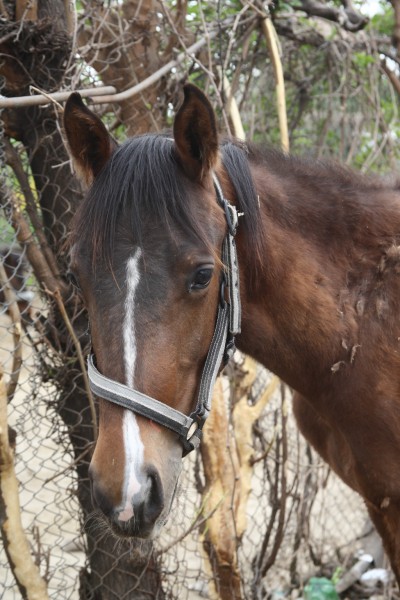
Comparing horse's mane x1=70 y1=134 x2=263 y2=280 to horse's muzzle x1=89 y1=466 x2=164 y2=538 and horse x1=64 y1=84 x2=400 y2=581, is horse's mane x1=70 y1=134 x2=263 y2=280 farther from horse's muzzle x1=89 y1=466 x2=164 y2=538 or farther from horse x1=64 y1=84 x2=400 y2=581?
horse's muzzle x1=89 y1=466 x2=164 y2=538

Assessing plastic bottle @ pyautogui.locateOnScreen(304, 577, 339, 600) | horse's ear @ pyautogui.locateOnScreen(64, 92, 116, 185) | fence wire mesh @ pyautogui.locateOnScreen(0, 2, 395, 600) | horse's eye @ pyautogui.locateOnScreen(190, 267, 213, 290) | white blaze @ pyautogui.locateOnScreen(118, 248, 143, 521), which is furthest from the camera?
plastic bottle @ pyautogui.locateOnScreen(304, 577, 339, 600)

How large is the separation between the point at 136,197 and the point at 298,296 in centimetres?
70

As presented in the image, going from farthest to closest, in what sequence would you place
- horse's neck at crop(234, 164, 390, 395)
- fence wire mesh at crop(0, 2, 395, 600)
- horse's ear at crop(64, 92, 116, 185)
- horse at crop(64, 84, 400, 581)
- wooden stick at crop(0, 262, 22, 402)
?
fence wire mesh at crop(0, 2, 395, 600)
wooden stick at crop(0, 262, 22, 402)
horse's neck at crop(234, 164, 390, 395)
horse's ear at crop(64, 92, 116, 185)
horse at crop(64, 84, 400, 581)

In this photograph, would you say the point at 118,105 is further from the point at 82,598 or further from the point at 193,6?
the point at 82,598

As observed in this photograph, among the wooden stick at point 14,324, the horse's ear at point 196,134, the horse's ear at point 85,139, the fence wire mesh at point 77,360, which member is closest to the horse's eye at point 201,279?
the horse's ear at point 196,134

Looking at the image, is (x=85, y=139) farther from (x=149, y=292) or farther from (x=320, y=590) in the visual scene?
(x=320, y=590)

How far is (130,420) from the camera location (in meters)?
1.68

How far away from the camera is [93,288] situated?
5.97 feet

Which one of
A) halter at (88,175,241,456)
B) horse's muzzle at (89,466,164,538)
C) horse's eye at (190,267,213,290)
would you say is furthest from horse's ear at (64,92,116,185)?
horse's muzzle at (89,466,164,538)

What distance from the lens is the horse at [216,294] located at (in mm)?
1712

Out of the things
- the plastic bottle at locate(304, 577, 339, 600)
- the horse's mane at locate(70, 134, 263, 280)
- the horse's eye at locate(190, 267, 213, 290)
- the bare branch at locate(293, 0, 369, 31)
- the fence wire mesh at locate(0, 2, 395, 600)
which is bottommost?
the plastic bottle at locate(304, 577, 339, 600)

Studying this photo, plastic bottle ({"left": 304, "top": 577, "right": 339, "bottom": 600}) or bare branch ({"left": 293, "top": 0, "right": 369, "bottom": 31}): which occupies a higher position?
bare branch ({"left": 293, "top": 0, "right": 369, "bottom": 31})

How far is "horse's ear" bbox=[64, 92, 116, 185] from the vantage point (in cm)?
196

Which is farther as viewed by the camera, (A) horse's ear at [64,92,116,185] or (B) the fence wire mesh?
(B) the fence wire mesh
